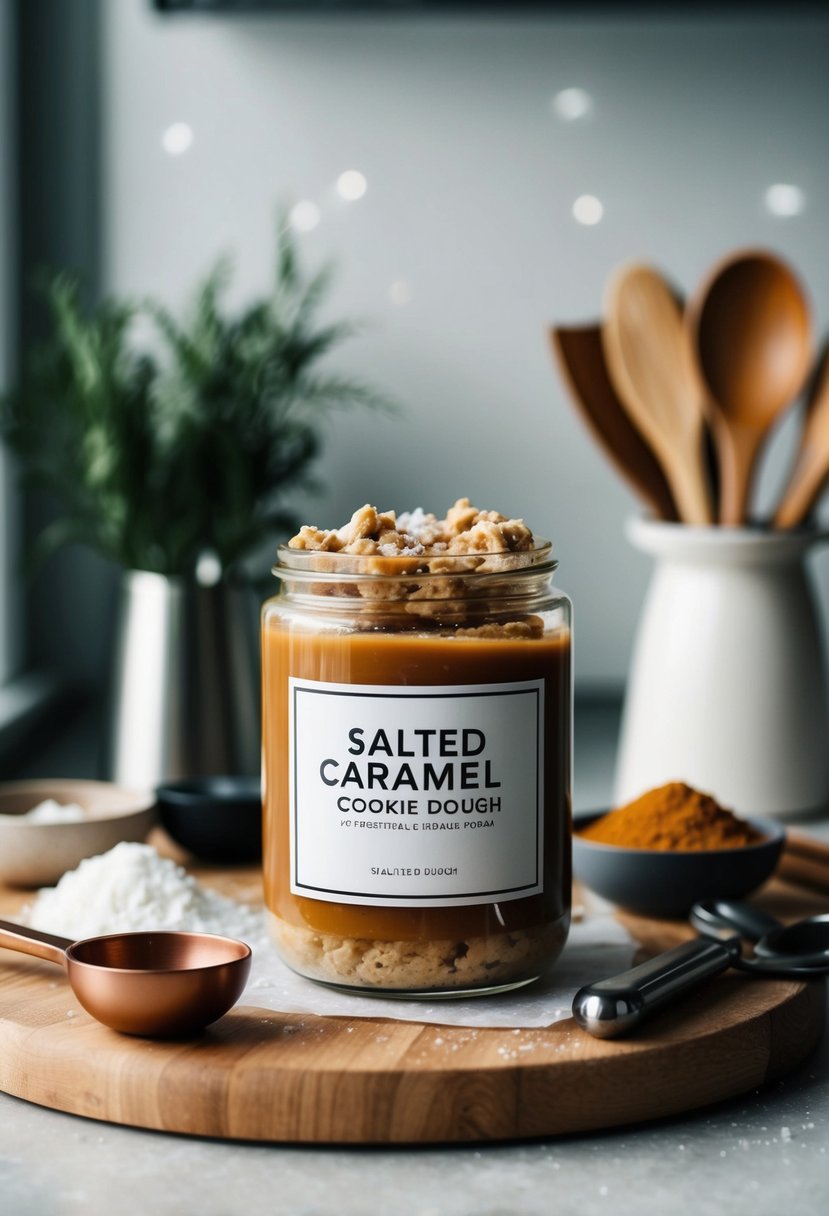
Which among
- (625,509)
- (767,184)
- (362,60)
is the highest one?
(362,60)

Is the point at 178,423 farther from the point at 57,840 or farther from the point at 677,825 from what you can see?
the point at 677,825

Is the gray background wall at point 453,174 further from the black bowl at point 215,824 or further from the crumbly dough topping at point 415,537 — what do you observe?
the crumbly dough topping at point 415,537

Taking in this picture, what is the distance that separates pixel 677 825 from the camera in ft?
2.76

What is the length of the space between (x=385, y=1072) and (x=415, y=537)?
25 centimetres

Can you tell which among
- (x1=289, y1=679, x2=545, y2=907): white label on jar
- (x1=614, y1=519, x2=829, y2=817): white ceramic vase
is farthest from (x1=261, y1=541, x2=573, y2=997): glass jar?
(x1=614, y1=519, x2=829, y2=817): white ceramic vase

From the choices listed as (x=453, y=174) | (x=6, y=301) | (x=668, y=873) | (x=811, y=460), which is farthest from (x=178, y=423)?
(x=668, y=873)

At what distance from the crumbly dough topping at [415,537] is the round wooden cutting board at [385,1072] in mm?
211

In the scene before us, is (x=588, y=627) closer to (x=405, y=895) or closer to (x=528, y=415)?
(x=528, y=415)

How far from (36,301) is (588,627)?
0.64m

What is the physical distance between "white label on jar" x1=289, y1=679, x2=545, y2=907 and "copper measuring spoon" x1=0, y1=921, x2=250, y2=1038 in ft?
0.18

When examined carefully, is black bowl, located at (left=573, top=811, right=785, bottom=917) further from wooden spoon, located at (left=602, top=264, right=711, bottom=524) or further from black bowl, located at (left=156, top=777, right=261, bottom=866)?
wooden spoon, located at (left=602, top=264, right=711, bottom=524)

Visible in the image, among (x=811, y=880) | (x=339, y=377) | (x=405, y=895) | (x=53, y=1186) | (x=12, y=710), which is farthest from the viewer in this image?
(x=339, y=377)

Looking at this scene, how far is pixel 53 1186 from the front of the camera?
55 centimetres

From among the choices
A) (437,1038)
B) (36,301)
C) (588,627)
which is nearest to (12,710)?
(36,301)
